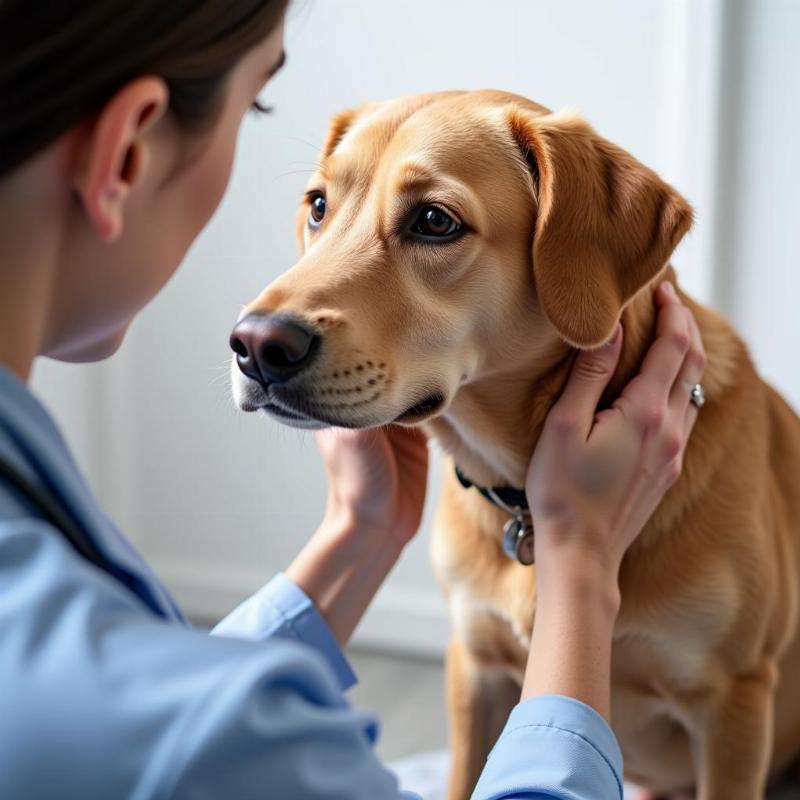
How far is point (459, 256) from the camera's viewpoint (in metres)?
1.09

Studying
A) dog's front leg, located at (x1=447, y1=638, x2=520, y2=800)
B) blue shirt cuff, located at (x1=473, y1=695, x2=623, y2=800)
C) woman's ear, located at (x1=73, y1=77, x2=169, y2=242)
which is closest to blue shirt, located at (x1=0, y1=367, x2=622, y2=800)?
woman's ear, located at (x1=73, y1=77, x2=169, y2=242)

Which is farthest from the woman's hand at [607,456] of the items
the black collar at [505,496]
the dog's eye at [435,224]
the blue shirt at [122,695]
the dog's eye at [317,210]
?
the blue shirt at [122,695]

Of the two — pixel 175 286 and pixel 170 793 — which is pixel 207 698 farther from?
pixel 175 286

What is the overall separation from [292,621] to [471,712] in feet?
1.32

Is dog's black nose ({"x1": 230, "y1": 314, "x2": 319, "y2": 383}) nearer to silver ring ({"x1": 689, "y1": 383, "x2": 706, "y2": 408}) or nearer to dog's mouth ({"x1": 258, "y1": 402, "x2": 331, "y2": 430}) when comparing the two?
dog's mouth ({"x1": 258, "y1": 402, "x2": 331, "y2": 430})

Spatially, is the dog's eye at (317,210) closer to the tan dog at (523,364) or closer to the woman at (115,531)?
the tan dog at (523,364)

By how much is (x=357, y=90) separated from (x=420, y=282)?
1315 millimetres

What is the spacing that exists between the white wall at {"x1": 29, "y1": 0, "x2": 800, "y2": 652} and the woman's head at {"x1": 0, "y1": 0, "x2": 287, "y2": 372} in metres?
1.12

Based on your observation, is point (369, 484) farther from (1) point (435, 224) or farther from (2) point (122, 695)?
(2) point (122, 695)

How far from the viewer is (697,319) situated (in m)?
1.31

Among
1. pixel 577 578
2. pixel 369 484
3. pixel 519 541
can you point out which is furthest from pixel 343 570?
pixel 577 578

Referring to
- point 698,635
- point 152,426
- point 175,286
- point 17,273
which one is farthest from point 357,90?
point 17,273

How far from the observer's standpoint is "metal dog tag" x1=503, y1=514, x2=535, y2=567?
3.93 feet

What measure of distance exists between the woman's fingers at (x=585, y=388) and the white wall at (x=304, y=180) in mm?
753
